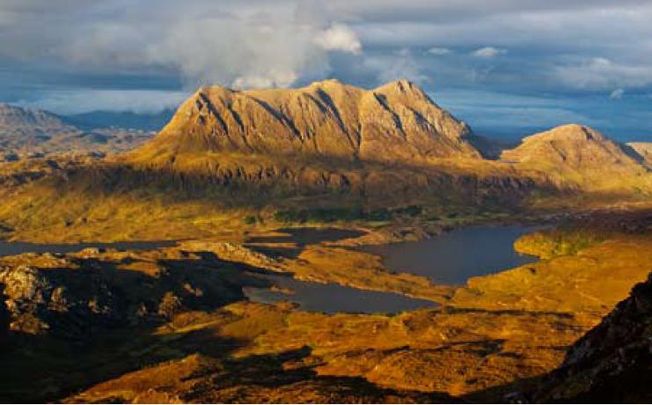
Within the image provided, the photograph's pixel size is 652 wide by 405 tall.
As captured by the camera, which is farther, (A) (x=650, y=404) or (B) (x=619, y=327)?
(B) (x=619, y=327)

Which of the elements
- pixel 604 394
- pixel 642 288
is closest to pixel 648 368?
pixel 604 394

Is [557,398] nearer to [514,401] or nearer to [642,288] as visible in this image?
[514,401]

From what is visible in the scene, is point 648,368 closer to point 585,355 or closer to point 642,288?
point 585,355

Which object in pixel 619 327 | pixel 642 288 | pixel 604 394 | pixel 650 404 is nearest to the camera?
pixel 650 404

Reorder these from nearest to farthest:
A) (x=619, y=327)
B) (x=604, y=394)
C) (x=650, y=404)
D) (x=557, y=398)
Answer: (x=650, y=404) → (x=604, y=394) → (x=557, y=398) → (x=619, y=327)

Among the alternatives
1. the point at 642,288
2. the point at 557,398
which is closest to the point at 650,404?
the point at 557,398

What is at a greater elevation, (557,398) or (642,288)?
(642,288)
